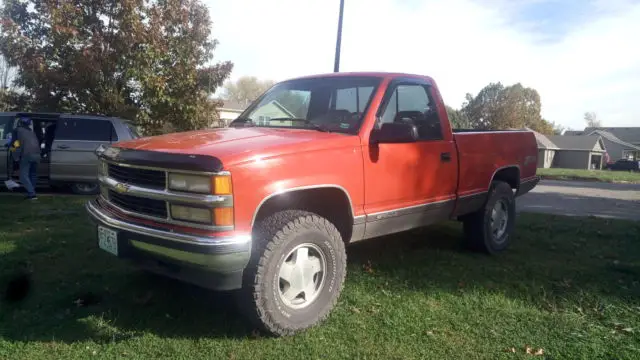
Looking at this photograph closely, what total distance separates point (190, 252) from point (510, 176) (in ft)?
14.9

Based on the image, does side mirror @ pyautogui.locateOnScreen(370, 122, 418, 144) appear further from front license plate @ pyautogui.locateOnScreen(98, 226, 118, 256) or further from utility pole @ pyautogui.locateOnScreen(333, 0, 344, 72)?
utility pole @ pyautogui.locateOnScreen(333, 0, 344, 72)

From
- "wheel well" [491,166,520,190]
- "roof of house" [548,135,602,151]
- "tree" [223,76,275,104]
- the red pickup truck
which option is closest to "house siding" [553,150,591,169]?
"roof of house" [548,135,602,151]

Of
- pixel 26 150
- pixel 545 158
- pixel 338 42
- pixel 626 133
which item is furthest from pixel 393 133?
pixel 626 133

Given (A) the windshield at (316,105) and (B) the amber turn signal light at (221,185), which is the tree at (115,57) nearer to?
(A) the windshield at (316,105)

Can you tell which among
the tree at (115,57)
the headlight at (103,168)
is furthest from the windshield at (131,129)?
the headlight at (103,168)

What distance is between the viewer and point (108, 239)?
3346 mm

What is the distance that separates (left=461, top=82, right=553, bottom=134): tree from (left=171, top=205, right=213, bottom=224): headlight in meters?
58.6

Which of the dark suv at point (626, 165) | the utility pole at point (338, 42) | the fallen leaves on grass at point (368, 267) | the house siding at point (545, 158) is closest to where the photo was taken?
the fallen leaves on grass at point (368, 267)

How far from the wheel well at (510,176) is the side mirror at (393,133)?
8.08ft

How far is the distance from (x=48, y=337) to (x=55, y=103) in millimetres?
12604

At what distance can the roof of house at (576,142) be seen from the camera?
52.4m

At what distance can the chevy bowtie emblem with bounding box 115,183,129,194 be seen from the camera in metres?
3.29

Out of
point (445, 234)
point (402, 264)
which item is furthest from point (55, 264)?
point (445, 234)

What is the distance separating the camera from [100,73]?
42.0ft
